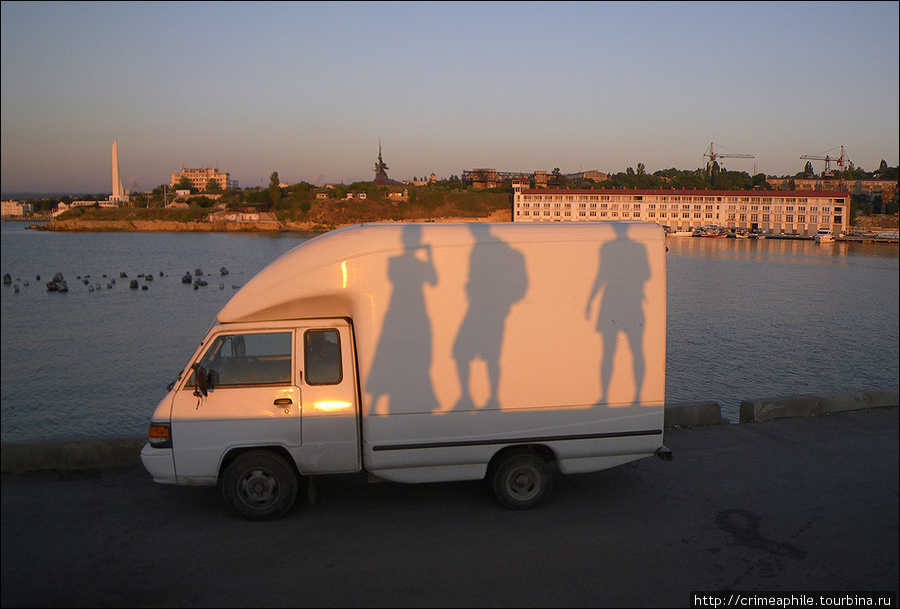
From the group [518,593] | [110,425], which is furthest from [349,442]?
[110,425]

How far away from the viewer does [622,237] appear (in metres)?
6.38

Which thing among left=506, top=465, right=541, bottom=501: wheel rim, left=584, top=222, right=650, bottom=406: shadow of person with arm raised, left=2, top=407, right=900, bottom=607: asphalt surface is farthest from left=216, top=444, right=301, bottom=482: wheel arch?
left=584, top=222, right=650, bottom=406: shadow of person with arm raised

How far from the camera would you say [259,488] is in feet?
20.9

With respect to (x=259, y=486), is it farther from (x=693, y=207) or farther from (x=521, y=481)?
(x=693, y=207)

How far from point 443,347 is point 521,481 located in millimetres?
1589

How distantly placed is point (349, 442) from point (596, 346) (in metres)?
2.50

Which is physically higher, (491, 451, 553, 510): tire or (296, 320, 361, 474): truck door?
(296, 320, 361, 474): truck door

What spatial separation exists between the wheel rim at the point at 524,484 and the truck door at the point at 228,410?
6.88 ft

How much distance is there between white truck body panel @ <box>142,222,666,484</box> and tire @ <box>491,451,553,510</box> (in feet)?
0.71

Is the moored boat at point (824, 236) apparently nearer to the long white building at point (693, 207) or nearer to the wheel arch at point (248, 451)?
the long white building at point (693, 207)

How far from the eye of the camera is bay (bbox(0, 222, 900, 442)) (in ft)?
68.7

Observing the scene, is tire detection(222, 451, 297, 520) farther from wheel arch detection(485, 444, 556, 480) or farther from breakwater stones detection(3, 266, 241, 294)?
breakwater stones detection(3, 266, 241, 294)

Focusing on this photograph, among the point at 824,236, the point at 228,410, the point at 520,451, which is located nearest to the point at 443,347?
the point at 520,451

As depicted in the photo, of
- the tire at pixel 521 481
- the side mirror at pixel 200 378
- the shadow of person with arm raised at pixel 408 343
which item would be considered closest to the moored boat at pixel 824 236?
the tire at pixel 521 481
